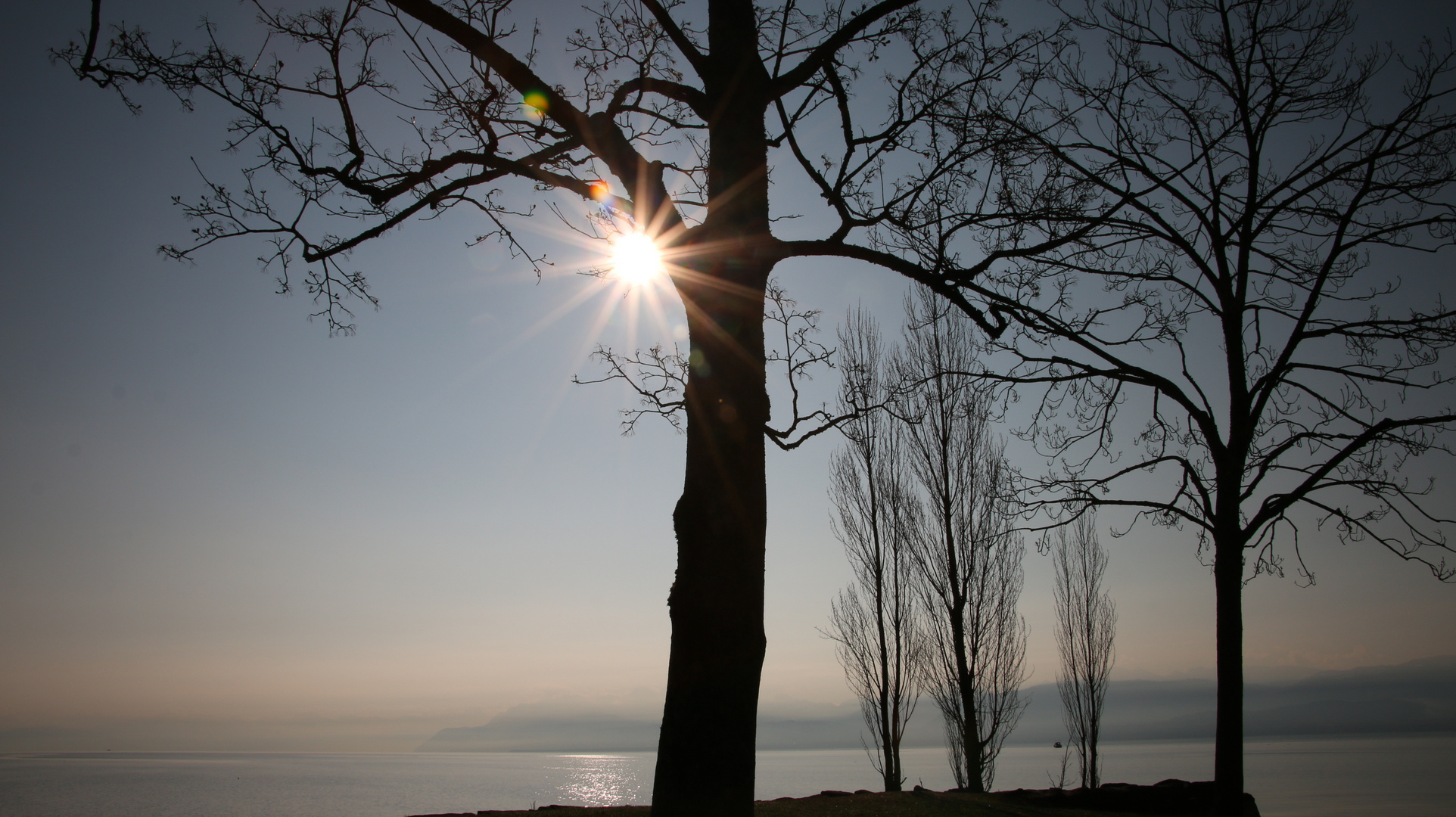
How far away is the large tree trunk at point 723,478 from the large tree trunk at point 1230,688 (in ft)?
19.5

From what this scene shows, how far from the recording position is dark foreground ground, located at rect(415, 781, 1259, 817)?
341 inches

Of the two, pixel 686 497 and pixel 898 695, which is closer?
pixel 686 497

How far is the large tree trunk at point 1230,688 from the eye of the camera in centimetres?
684

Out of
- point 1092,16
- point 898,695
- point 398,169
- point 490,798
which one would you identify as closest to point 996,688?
point 898,695

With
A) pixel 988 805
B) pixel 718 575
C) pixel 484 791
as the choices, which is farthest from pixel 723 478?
pixel 484 791

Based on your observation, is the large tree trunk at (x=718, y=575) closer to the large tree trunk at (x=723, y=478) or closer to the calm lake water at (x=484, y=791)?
the large tree trunk at (x=723, y=478)

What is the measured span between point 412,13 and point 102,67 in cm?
166

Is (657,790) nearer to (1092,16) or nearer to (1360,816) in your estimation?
(1092,16)

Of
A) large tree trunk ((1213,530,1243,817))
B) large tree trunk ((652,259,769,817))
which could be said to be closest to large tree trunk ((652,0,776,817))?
large tree trunk ((652,259,769,817))

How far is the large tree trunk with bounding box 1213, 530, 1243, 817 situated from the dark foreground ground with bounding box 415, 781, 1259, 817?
2269 mm

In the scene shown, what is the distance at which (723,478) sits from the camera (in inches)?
147

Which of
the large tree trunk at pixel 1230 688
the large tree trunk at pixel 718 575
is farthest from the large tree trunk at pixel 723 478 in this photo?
the large tree trunk at pixel 1230 688

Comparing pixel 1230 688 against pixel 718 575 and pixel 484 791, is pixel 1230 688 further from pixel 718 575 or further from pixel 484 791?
pixel 484 791

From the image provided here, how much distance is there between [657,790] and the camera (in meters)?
3.39
